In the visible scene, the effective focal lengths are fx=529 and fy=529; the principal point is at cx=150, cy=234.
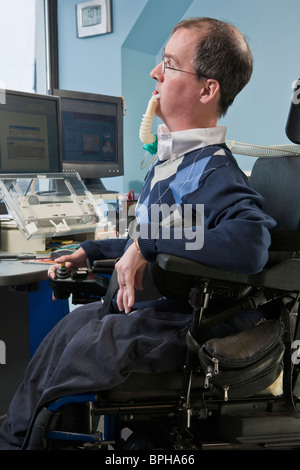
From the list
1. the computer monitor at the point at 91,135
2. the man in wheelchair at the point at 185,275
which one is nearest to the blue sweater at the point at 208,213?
the man in wheelchair at the point at 185,275

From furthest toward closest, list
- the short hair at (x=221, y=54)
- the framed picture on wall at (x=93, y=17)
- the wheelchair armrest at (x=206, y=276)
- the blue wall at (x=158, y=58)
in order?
the framed picture on wall at (x=93, y=17), the blue wall at (x=158, y=58), the short hair at (x=221, y=54), the wheelchair armrest at (x=206, y=276)

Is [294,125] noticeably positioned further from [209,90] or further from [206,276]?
[206,276]

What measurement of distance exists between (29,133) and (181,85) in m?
0.87

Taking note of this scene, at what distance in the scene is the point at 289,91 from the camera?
3291 millimetres

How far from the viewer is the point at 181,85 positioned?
47.1 inches

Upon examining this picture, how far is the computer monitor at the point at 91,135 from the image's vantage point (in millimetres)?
2381

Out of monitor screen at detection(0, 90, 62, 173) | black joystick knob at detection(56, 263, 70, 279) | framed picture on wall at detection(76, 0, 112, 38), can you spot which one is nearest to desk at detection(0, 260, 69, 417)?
black joystick knob at detection(56, 263, 70, 279)

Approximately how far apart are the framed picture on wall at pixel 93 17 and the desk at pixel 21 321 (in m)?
2.33

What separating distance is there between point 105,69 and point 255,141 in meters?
1.14

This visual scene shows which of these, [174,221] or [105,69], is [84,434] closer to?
[174,221]

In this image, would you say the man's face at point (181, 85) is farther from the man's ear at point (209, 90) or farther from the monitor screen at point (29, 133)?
the monitor screen at point (29, 133)

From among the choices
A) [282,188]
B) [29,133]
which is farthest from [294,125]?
[29,133]

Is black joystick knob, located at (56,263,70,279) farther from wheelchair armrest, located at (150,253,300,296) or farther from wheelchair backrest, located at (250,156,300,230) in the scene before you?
wheelchair backrest, located at (250,156,300,230)

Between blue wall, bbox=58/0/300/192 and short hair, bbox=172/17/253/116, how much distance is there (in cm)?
219
